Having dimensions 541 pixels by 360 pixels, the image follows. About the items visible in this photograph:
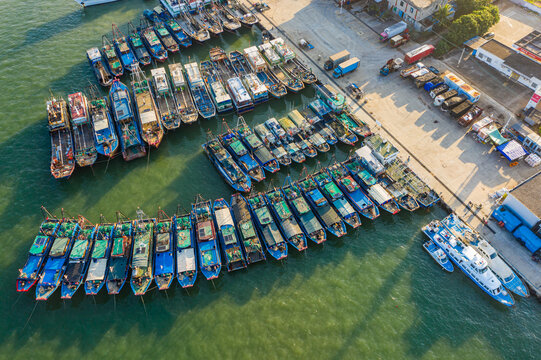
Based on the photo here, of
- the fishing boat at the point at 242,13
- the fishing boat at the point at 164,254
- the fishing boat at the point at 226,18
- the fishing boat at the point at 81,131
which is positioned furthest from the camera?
the fishing boat at the point at 242,13

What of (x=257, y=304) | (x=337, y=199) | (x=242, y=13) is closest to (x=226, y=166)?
(x=337, y=199)

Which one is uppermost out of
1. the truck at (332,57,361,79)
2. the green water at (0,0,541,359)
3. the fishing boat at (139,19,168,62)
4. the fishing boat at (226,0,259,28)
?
the fishing boat at (226,0,259,28)

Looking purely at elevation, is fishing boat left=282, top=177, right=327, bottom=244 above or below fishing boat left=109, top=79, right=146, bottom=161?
below

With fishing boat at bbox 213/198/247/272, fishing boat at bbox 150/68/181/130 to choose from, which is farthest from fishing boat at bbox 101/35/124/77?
fishing boat at bbox 213/198/247/272

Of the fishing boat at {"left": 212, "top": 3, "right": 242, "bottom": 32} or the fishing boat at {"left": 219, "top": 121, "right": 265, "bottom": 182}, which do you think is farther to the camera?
the fishing boat at {"left": 212, "top": 3, "right": 242, "bottom": 32}

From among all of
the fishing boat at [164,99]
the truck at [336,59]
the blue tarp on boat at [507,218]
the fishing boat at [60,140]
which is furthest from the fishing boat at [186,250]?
the blue tarp on boat at [507,218]

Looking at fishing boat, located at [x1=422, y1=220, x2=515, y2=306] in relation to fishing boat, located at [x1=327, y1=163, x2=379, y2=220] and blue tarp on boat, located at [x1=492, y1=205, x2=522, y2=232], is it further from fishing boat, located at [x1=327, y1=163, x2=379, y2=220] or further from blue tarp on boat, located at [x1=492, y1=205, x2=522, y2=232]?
fishing boat, located at [x1=327, y1=163, x2=379, y2=220]

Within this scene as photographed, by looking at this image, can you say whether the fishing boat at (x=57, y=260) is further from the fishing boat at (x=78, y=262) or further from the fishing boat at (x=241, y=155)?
the fishing boat at (x=241, y=155)
